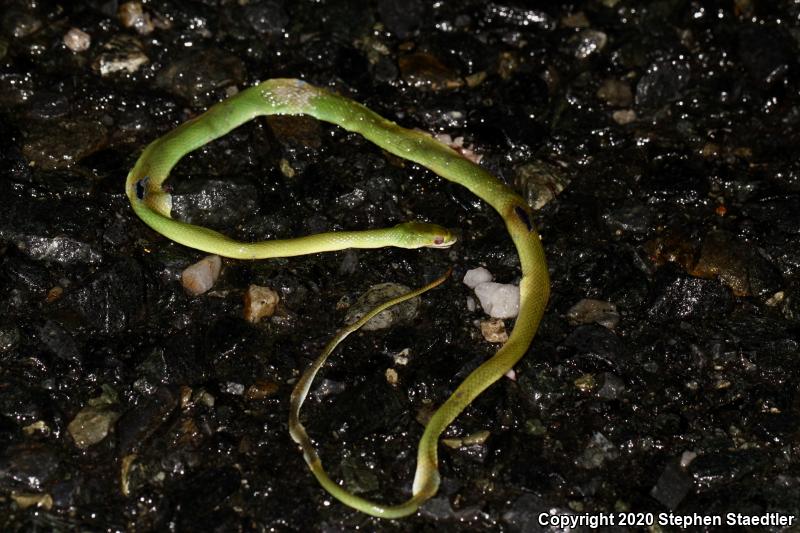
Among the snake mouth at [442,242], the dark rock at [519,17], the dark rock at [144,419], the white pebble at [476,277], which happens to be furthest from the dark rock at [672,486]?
the dark rock at [519,17]

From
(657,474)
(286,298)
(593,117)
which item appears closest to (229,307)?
(286,298)

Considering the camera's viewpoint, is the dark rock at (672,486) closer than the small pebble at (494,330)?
Yes

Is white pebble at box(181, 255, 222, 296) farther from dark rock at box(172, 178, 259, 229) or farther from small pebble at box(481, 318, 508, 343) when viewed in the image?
small pebble at box(481, 318, 508, 343)

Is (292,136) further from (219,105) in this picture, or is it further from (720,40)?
(720,40)

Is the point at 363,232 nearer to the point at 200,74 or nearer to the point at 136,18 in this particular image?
the point at 200,74

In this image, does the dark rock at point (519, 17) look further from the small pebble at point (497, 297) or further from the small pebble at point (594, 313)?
the small pebble at point (594, 313)

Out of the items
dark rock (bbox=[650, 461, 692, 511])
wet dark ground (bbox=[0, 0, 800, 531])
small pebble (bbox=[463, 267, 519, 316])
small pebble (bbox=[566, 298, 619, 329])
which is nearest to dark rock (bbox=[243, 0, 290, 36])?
wet dark ground (bbox=[0, 0, 800, 531])
